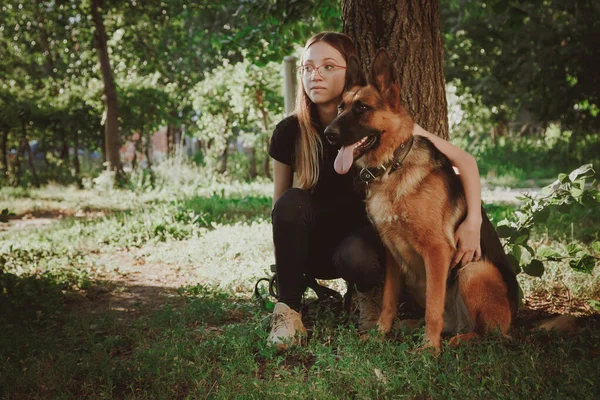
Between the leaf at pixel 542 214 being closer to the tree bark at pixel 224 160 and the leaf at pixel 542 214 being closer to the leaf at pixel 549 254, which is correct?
the leaf at pixel 549 254

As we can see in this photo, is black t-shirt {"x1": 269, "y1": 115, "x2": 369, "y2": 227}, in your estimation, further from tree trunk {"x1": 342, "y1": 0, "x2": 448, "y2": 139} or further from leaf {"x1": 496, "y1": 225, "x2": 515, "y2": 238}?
leaf {"x1": 496, "y1": 225, "x2": 515, "y2": 238}

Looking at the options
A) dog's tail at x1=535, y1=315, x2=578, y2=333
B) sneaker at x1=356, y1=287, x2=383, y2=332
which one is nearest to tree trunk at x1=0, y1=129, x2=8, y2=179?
sneaker at x1=356, y1=287, x2=383, y2=332

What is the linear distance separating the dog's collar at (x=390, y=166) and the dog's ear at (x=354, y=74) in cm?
46

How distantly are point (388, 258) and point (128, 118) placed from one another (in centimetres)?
1345

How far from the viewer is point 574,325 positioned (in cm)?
315

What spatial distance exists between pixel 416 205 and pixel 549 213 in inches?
50.8

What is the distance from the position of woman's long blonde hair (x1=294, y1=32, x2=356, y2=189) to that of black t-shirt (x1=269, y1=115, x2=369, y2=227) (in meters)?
0.08

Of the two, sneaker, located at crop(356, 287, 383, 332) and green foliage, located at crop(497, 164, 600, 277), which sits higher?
green foliage, located at crop(497, 164, 600, 277)

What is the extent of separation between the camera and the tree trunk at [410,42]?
379cm

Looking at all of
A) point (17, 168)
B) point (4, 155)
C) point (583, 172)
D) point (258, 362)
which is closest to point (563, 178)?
point (583, 172)

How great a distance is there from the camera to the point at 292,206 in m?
3.46

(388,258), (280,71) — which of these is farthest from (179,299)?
(280,71)

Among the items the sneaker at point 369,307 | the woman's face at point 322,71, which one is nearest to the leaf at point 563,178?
the sneaker at point 369,307

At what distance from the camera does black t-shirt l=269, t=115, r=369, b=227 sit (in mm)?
3615
